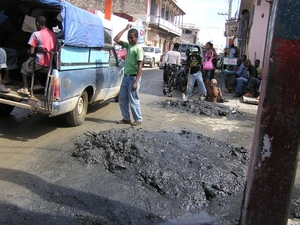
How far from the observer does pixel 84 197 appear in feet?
11.3

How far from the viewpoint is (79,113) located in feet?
20.4

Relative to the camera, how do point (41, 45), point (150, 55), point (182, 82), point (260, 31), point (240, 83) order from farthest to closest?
point (150, 55), point (260, 31), point (182, 82), point (240, 83), point (41, 45)

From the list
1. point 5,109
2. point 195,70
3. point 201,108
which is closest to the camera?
point 5,109

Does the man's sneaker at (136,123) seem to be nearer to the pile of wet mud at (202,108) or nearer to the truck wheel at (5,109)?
the pile of wet mud at (202,108)

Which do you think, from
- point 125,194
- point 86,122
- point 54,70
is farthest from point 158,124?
point 125,194

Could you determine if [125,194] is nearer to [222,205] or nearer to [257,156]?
[222,205]

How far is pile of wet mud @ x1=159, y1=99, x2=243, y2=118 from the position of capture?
843cm

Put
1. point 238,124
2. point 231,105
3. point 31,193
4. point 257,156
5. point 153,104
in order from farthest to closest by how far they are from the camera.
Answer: point 231,105 < point 153,104 < point 238,124 < point 31,193 < point 257,156

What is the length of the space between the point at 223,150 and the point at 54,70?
2947 mm

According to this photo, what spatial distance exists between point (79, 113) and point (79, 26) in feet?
5.59

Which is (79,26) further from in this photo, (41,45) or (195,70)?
(195,70)

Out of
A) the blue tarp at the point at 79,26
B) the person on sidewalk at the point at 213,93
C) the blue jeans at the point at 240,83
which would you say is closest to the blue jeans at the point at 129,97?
the blue tarp at the point at 79,26

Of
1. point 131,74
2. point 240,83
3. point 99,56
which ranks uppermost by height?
point 99,56

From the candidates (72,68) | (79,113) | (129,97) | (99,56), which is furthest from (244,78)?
(72,68)
